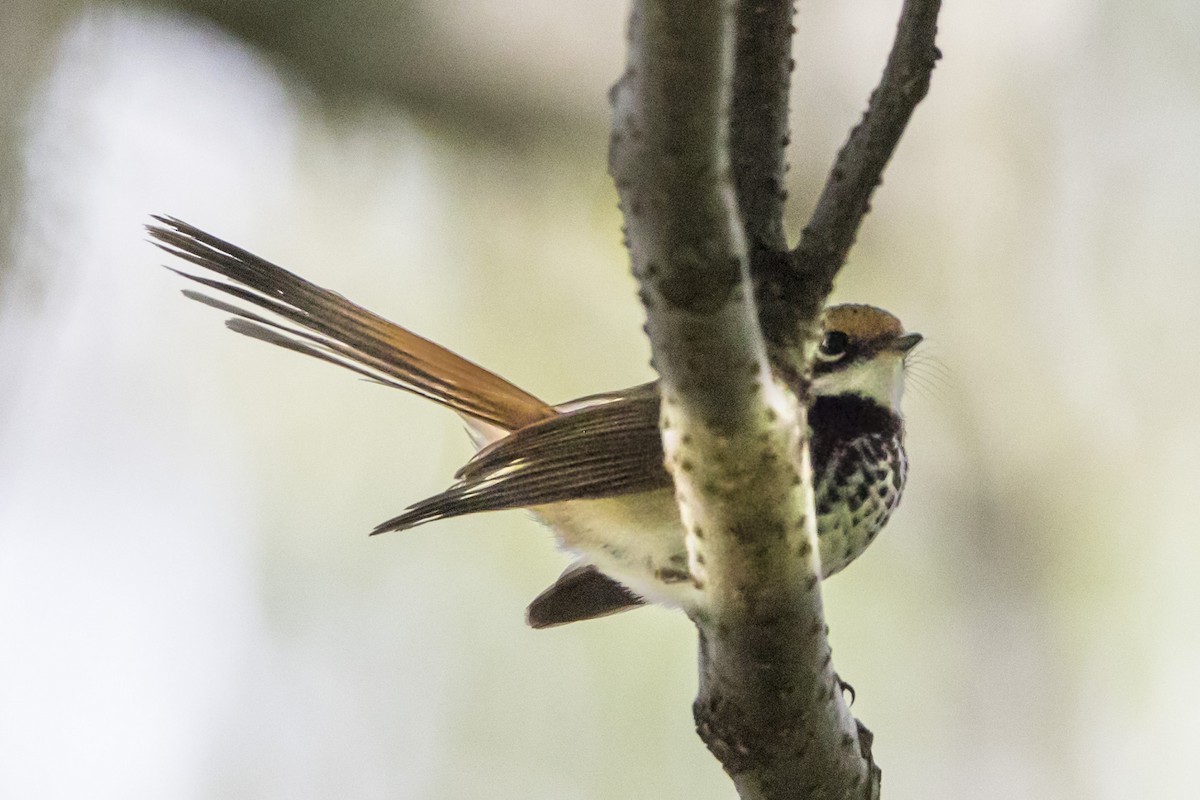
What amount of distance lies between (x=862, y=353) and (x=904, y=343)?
6 cm

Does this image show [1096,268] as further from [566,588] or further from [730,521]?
[730,521]

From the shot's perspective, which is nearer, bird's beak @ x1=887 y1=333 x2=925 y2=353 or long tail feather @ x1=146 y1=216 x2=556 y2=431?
long tail feather @ x1=146 y1=216 x2=556 y2=431

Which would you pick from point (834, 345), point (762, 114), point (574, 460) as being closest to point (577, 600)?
point (574, 460)

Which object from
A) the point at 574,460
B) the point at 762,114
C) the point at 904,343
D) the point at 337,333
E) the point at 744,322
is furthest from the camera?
the point at 904,343

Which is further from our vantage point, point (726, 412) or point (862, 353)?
point (862, 353)

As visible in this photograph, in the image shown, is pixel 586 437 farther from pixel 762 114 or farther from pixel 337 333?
pixel 762 114

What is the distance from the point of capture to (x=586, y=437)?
1.51 metres

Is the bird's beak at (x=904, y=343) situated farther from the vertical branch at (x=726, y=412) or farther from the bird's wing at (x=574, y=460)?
the vertical branch at (x=726, y=412)

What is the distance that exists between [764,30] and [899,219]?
2.19 m

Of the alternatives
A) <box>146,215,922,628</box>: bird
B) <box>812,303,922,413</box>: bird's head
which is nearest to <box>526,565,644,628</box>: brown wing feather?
<box>146,215,922,628</box>: bird

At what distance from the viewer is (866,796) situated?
1.17 m

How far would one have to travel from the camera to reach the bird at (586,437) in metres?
1.33

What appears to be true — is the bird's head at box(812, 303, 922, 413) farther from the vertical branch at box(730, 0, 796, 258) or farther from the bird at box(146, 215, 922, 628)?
the vertical branch at box(730, 0, 796, 258)

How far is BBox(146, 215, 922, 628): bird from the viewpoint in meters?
1.33
